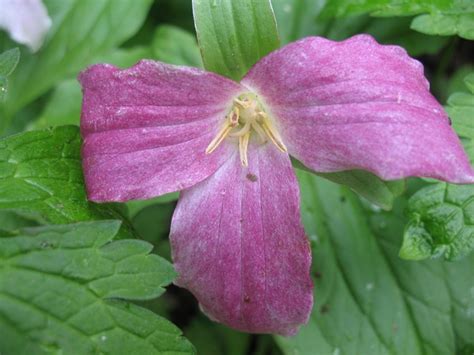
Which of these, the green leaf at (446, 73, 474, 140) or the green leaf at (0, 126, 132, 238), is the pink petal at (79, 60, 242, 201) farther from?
the green leaf at (446, 73, 474, 140)

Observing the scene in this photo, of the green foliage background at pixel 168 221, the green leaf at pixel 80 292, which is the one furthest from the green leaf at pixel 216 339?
the green leaf at pixel 80 292

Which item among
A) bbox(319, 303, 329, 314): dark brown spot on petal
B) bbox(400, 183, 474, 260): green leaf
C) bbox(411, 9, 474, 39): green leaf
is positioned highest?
bbox(411, 9, 474, 39): green leaf

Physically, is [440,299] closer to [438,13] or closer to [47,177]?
[438,13]

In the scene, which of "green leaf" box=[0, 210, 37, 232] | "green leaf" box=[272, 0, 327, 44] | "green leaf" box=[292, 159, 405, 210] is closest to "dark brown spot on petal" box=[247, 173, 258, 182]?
"green leaf" box=[292, 159, 405, 210]

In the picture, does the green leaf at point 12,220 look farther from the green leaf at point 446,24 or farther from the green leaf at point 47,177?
the green leaf at point 446,24

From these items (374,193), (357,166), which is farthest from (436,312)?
(357,166)

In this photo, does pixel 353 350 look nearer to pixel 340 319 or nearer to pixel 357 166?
pixel 340 319
